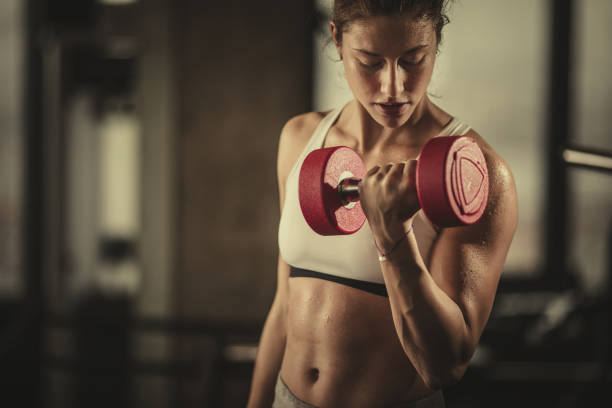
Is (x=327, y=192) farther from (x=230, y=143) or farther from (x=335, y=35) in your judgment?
Answer: (x=230, y=143)

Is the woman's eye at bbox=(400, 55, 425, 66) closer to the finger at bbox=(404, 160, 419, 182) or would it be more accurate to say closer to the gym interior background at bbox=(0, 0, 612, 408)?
the finger at bbox=(404, 160, 419, 182)

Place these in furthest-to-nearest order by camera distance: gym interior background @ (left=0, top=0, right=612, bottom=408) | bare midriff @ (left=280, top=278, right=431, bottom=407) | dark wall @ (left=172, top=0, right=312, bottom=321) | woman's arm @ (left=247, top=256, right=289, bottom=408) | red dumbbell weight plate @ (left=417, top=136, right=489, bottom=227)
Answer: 1. dark wall @ (left=172, top=0, right=312, bottom=321)
2. gym interior background @ (left=0, top=0, right=612, bottom=408)
3. woman's arm @ (left=247, top=256, right=289, bottom=408)
4. bare midriff @ (left=280, top=278, right=431, bottom=407)
5. red dumbbell weight plate @ (left=417, top=136, right=489, bottom=227)

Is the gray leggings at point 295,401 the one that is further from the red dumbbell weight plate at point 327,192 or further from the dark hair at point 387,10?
the dark hair at point 387,10

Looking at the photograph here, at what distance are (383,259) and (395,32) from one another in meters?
0.20

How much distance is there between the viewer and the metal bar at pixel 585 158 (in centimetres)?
53

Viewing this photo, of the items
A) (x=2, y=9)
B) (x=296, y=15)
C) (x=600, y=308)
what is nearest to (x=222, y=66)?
(x=296, y=15)

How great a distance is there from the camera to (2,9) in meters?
3.16

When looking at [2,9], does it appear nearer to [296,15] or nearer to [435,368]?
[296,15]

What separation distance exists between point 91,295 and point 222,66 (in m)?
1.76

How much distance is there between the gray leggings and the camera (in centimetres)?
52

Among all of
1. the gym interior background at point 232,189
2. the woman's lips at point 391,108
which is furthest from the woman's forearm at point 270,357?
the gym interior background at point 232,189

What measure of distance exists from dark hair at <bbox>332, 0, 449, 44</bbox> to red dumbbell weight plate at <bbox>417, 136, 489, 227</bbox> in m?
0.12

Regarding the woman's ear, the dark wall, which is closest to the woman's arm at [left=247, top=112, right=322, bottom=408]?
the woman's ear

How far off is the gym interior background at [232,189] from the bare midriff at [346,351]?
173cm
